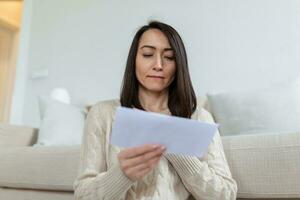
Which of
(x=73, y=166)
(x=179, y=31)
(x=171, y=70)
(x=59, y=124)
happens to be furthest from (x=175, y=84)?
(x=179, y=31)

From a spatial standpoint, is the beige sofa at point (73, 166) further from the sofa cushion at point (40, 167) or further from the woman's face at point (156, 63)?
the woman's face at point (156, 63)

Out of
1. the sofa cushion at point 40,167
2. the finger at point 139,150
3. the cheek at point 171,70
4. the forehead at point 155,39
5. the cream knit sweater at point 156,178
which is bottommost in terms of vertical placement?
the sofa cushion at point 40,167

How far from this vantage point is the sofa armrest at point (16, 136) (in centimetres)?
134

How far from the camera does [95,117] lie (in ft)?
2.60

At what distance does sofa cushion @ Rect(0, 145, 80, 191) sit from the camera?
1.03m

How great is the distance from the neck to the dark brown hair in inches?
0.6

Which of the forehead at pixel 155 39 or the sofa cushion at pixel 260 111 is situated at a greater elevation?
the forehead at pixel 155 39

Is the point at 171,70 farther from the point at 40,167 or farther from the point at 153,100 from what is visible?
the point at 40,167

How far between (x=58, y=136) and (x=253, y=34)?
1.12 m

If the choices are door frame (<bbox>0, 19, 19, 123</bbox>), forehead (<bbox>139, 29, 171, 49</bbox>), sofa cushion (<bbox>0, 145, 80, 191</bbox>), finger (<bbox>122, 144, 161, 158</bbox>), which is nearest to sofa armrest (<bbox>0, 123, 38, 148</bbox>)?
sofa cushion (<bbox>0, 145, 80, 191</bbox>)

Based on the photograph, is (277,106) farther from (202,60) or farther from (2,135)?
(2,135)

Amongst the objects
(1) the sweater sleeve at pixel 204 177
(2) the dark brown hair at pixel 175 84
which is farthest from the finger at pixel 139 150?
(2) the dark brown hair at pixel 175 84

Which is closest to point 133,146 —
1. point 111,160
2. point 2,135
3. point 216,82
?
point 111,160

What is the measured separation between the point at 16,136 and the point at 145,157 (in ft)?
3.28
